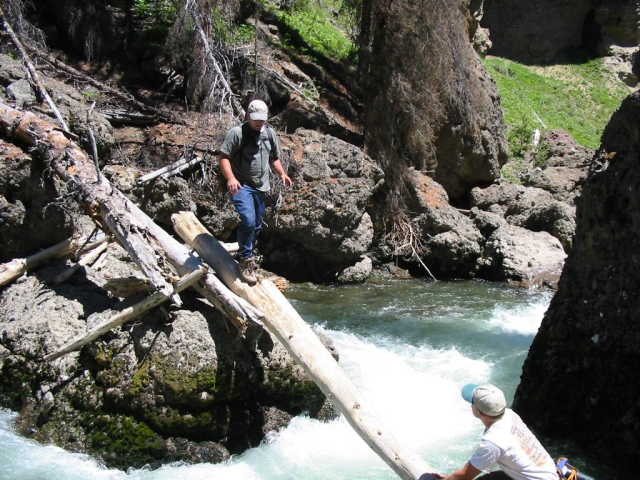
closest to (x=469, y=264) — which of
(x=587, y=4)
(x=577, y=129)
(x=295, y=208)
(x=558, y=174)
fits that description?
(x=295, y=208)

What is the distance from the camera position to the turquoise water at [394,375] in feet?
20.5

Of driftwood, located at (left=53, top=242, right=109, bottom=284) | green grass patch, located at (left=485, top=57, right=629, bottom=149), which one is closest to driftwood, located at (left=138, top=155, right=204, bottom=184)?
driftwood, located at (left=53, top=242, right=109, bottom=284)

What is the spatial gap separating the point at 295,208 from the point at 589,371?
687cm

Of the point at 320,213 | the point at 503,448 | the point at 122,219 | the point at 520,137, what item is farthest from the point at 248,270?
the point at 520,137

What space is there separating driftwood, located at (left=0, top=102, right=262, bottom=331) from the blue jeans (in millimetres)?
441

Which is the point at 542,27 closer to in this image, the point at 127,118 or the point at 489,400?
the point at 127,118

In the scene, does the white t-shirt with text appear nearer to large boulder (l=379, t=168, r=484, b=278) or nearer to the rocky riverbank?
the rocky riverbank

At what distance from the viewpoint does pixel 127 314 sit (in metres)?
6.54

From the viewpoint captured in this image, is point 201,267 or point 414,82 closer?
point 201,267

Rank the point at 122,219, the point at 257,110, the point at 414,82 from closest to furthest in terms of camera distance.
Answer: the point at 257,110 → the point at 122,219 → the point at 414,82

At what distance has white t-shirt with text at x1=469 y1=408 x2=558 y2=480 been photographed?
170 inches

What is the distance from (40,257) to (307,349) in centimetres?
344

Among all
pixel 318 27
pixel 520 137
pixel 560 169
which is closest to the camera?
pixel 560 169

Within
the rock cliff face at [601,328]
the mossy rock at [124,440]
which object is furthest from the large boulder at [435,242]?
the mossy rock at [124,440]
